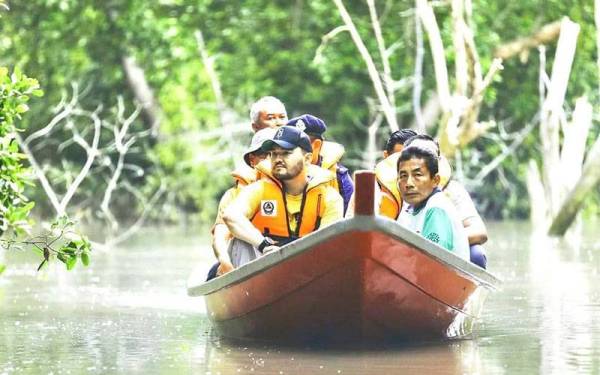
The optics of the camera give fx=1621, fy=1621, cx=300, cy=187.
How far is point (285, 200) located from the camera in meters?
9.60

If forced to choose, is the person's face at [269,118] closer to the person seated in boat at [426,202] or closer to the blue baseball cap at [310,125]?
the blue baseball cap at [310,125]

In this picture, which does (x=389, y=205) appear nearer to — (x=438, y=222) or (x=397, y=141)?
(x=438, y=222)

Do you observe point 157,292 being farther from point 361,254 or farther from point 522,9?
point 522,9

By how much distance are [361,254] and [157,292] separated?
6.21m

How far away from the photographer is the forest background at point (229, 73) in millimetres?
27438

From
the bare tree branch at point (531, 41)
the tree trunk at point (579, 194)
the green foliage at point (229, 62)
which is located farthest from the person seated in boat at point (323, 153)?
the green foliage at point (229, 62)

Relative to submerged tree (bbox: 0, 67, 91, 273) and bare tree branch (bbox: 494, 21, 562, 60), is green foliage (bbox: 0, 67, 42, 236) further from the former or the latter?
bare tree branch (bbox: 494, 21, 562, 60)

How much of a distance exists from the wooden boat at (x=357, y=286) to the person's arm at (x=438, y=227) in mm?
264

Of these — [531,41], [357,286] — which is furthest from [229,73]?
[357,286]

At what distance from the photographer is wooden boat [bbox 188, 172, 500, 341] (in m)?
8.68

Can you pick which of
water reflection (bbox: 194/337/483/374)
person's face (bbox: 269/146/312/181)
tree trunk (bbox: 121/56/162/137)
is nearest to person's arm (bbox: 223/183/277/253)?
person's face (bbox: 269/146/312/181)

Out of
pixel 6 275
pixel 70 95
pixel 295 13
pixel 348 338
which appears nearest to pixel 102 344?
pixel 348 338

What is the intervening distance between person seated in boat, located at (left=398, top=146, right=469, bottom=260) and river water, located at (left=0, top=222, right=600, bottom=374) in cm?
67

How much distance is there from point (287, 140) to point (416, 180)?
78 cm
